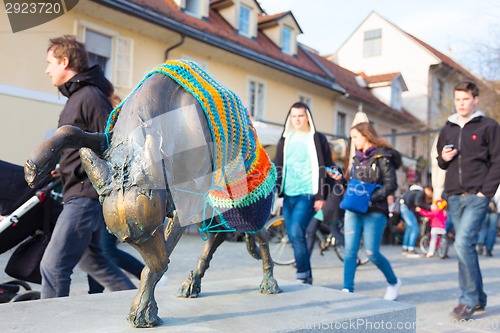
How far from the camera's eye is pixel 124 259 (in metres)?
3.57

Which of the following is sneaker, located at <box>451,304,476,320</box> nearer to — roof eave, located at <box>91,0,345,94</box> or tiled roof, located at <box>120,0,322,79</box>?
roof eave, located at <box>91,0,345,94</box>

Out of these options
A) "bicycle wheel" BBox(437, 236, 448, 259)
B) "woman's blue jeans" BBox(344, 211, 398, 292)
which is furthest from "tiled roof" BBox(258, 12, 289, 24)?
"woman's blue jeans" BBox(344, 211, 398, 292)

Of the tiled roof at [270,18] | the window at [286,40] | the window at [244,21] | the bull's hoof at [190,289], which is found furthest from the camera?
the window at [286,40]

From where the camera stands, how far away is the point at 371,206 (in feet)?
13.9

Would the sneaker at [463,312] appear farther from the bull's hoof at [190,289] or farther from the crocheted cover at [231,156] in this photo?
the bull's hoof at [190,289]

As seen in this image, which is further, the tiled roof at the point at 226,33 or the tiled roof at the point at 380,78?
the tiled roof at the point at 380,78

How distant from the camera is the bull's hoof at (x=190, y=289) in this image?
105 inches

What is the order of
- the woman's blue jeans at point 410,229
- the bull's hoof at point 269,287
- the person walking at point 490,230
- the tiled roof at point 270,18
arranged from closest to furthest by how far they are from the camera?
the bull's hoof at point 269,287 → the woman's blue jeans at point 410,229 → the person walking at point 490,230 → the tiled roof at point 270,18

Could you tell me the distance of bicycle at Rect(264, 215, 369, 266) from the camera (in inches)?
276

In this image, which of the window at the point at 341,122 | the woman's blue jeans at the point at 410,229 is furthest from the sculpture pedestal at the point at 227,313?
the window at the point at 341,122

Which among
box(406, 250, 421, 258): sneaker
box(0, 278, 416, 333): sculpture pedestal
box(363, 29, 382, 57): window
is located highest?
box(363, 29, 382, 57): window

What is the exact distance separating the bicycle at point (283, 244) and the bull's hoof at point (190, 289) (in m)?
4.24

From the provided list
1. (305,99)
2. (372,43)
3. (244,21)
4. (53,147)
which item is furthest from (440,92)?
(53,147)

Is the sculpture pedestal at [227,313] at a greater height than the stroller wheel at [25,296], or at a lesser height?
greater
